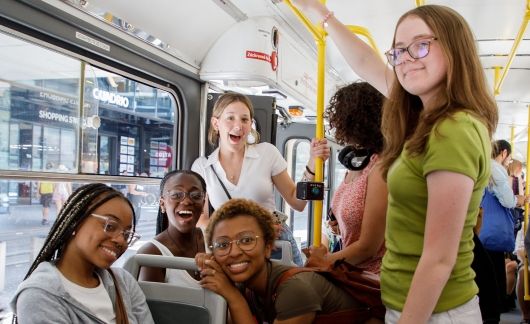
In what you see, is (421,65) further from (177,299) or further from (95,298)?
(95,298)

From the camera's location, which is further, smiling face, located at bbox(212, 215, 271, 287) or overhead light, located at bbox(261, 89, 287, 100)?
overhead light, located at bbox(261, 89, 287, 100)

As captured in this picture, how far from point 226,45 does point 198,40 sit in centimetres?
24

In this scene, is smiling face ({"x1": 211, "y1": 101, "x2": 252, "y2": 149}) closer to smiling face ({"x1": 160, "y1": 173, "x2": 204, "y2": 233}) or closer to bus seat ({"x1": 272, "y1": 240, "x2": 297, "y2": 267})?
smiling face ({"x1": 160, "y1": 173, "x2": 204, "y2": 233})

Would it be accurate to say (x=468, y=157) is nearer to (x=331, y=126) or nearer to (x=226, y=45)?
(x=331, y=126)

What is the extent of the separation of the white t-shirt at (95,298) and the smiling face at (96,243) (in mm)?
85

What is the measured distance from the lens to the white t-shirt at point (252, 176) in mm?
2799

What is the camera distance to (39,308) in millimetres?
1366

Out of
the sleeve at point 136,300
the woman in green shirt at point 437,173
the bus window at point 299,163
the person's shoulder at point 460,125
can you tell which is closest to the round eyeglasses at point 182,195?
the sleeve at point 136,300

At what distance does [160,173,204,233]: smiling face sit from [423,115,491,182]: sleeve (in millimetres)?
1401

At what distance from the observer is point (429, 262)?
3.79 feet

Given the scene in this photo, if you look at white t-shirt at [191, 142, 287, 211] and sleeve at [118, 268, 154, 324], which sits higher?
white t-shirt at [191, 142, 287, 211]

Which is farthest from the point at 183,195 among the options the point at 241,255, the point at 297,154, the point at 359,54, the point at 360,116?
the point at 297,154

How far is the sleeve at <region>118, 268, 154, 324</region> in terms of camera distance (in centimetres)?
171

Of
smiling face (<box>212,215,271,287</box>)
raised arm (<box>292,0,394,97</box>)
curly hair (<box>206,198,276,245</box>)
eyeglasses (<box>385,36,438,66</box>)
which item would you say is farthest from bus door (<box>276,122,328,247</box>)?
eyeglasses (<box>385,36,438,66</box>)
